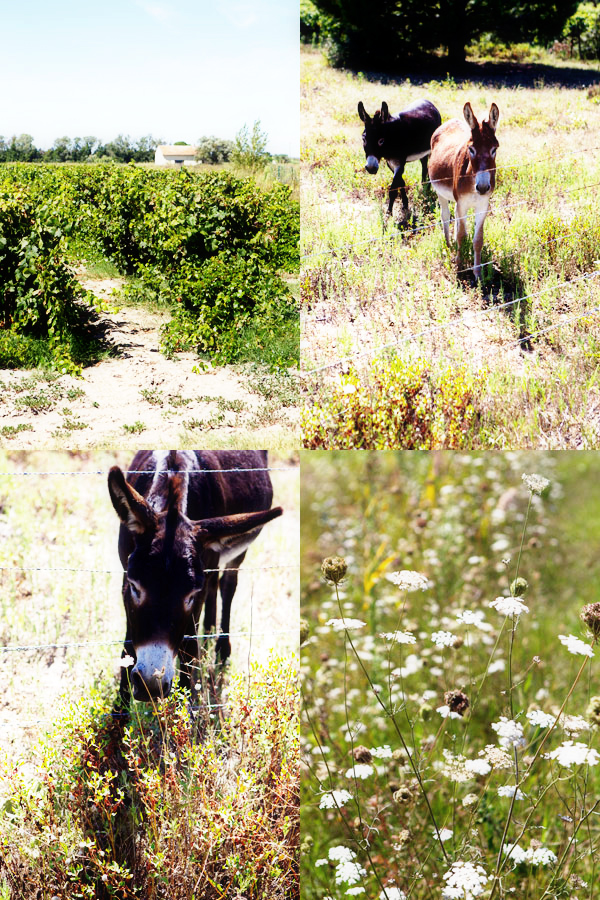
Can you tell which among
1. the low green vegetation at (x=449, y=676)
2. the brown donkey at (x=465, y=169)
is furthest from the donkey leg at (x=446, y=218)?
the low green vegetation at (x=449, y=676)

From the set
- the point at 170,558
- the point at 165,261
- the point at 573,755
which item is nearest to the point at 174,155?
the point at 165,261

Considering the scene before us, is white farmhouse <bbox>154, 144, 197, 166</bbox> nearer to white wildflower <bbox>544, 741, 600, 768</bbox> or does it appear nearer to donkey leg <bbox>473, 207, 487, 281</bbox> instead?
donkey leg <bbox>473, 207, 487, 281</bbox>

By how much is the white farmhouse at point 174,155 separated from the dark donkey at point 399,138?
191 inches

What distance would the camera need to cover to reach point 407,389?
512cm

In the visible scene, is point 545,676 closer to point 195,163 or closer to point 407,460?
point 407,460

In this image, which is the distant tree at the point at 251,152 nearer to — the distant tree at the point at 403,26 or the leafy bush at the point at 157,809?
the distant tree at the point at 403,26

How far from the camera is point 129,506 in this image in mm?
3809

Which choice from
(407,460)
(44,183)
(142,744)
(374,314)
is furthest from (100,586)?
(44,183)

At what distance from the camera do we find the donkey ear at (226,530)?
387cm

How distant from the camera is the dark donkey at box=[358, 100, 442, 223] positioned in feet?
19.8

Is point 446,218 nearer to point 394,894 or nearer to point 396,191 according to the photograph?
point 396,191

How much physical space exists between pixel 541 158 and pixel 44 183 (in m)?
6.30

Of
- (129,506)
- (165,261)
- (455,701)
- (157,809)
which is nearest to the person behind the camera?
(455,701)

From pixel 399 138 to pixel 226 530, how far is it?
12.7ft
